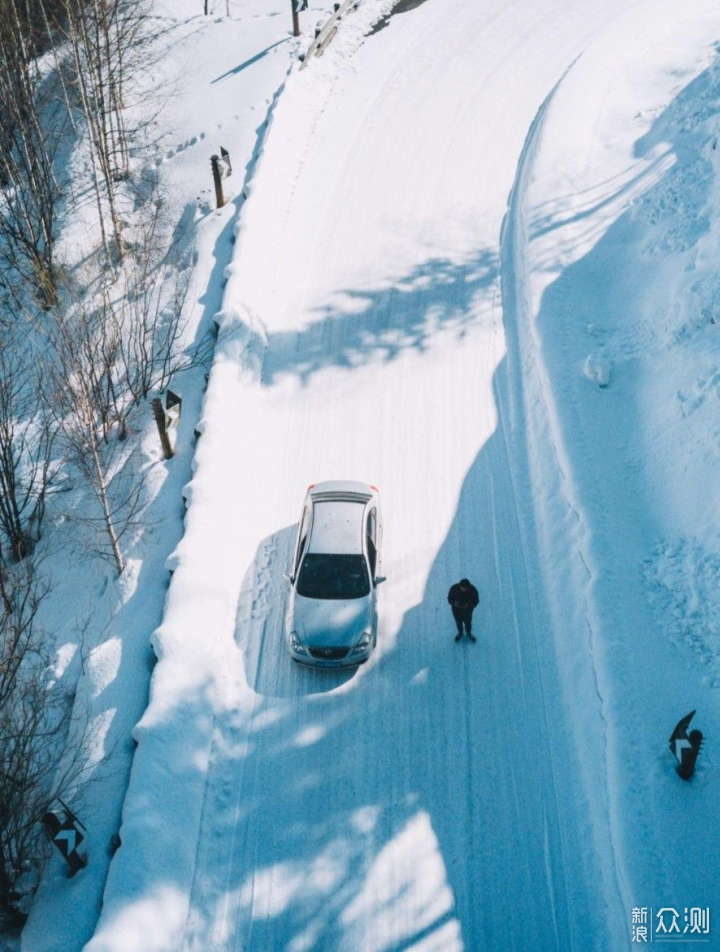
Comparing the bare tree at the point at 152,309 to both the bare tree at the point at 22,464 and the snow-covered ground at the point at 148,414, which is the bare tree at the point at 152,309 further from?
the bare tree at the point at 22,464

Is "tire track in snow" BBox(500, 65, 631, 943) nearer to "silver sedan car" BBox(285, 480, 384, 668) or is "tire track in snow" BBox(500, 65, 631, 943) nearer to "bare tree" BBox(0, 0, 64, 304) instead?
"silver sedan car" BBox(285, 480, 384, 668)

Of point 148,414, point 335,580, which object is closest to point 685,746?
point 335,580

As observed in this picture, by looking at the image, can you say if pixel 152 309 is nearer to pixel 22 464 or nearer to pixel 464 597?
pixel 22 464

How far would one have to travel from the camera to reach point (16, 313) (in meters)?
19.4

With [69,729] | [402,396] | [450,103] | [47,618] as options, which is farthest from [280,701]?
[450,103]

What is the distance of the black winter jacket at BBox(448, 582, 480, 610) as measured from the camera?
37.9 ft

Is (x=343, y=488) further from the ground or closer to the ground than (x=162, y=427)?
closer to the ground

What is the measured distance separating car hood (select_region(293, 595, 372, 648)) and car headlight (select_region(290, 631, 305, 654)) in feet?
0.24

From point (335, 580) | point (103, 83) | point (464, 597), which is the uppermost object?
point (103, 83)

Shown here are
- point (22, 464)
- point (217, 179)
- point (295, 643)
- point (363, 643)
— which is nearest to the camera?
point (363, 643)

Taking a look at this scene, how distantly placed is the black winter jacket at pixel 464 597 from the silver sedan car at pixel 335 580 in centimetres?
123

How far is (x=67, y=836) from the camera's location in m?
9.88

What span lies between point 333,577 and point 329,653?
3.68 feet

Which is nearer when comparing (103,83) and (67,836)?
(67,836)
